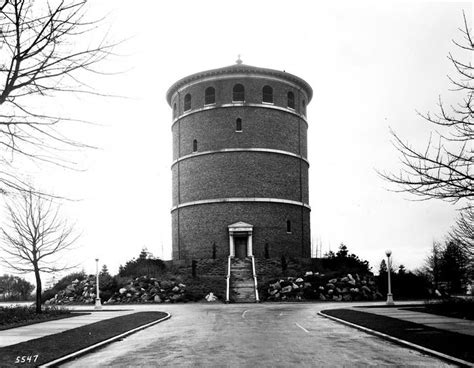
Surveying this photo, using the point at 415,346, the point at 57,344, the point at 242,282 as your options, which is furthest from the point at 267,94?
the point at 415,346

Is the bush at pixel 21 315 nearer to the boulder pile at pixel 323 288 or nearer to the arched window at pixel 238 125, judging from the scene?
the boulder pile at pixel 323 288

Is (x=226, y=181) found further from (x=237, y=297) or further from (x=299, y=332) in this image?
(x=299, y=332)

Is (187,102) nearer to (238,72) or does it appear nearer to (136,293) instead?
(238,72)

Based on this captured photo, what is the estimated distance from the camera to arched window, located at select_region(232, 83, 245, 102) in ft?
161

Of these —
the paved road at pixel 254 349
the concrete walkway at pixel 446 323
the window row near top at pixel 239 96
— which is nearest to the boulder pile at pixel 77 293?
the window row near top at pixel 239 96

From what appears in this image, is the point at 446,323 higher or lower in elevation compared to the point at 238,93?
lower

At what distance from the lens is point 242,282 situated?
41156mm

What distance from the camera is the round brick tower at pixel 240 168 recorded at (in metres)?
47.4

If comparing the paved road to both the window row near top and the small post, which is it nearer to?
the small post

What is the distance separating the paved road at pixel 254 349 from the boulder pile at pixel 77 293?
2528cm

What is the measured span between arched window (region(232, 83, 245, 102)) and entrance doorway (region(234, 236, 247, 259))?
1119 cm

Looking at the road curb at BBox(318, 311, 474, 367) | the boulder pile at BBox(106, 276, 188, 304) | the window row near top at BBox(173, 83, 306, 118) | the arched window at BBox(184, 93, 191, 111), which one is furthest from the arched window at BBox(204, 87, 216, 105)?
the road curb at BBox(318, 311, 474, 367)

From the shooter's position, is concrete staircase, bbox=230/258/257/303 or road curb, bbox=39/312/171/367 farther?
concrete staircase, bbox=230/258/257/303

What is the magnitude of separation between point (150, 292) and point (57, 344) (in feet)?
88.7
